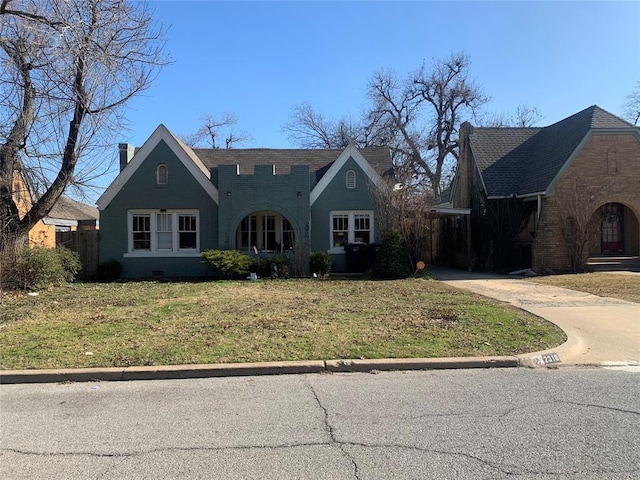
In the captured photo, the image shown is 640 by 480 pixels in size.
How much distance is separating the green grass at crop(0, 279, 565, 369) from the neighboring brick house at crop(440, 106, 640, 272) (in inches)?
308

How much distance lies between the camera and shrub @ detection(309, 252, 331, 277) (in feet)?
58.4

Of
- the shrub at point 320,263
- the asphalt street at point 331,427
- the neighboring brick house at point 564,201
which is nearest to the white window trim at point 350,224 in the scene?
the shrub at point 320,263

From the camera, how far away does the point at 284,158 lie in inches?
890

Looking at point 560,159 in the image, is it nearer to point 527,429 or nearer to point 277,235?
point 277,235

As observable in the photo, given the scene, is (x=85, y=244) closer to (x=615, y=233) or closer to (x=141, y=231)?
(x=141, y=231)

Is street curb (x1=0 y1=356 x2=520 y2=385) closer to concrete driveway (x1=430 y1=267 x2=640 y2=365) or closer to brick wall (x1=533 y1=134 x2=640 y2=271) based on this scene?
concrete driveway (x1=430 y1=267 x2=640 y2=365)

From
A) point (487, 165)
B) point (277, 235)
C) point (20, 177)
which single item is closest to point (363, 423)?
point (20, 177)

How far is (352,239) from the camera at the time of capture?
19.7m

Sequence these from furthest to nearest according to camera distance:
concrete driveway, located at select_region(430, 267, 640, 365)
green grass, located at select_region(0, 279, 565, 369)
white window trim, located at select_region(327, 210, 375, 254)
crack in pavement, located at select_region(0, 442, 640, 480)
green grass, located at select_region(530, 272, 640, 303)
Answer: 1. white window trim, located at select_region(327, 210, 375, 254)
2. green grass, located at select_region(530, 272, 640, 303)
3. concrete driveway, located at select_region(430, 267, 640, 365)
4. green grass, located at select_region(0, 279, 565, 369)
5. crack in pavement, located at select_region(0, 442, 640, 480)

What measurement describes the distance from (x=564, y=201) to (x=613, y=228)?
4.85 metres

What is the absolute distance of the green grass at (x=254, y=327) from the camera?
6.71 meters

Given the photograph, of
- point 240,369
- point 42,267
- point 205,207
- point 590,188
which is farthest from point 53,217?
point 590,188

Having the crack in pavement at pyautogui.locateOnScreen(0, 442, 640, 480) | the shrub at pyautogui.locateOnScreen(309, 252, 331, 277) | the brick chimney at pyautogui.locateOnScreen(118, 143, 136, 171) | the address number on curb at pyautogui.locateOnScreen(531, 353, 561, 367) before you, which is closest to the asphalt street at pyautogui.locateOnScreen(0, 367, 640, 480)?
the crack in pavement at pyautogui.locateOnScreen(0, 442, 640, 480)

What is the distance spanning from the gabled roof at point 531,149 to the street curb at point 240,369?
14.9 meters
